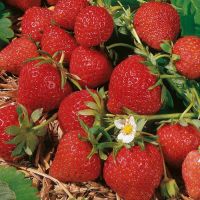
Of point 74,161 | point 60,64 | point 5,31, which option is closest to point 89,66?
point 60,64

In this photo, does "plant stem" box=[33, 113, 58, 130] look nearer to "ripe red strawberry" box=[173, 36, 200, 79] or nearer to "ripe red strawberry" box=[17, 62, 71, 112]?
"ripe red strawberry" box=[17, 62, 71, 112]

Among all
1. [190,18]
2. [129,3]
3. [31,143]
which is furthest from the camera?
[129,3]

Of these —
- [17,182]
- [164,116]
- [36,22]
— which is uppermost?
[36,22]

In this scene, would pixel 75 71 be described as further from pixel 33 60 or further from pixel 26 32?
pixel 26 32

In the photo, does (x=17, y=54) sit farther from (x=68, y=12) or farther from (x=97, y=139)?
Result: (x=97, y=139)

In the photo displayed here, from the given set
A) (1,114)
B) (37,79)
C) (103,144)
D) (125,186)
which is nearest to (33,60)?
(37,79)

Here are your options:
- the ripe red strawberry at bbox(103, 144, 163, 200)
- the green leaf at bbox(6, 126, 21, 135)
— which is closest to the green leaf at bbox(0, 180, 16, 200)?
the green leaf at bbox(6, 126, 21, 135)
